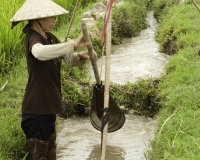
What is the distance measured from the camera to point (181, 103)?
403 cm

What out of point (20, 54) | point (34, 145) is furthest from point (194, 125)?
point (20, 54)

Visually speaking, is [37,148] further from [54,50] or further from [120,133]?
[120,133]

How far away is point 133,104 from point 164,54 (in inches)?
94.2

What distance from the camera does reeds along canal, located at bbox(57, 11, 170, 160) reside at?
13.8ft

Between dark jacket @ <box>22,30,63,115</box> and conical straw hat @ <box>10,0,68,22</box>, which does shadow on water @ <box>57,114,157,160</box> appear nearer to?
dark jacket @ <box>22,30,63,115</box>

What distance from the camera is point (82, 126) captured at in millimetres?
4887

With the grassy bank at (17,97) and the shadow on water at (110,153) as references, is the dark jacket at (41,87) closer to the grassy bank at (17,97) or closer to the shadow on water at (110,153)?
the grassy bank at (17,97)

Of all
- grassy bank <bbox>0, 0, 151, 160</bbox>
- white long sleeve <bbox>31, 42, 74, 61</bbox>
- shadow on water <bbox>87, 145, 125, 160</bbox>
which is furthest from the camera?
shadow on water <bbox>87, 145, 125, 160</bbox>

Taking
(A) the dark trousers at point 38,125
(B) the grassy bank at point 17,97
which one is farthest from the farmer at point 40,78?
(B) the grassy bank at point 17,97

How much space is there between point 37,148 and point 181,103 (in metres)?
1.74

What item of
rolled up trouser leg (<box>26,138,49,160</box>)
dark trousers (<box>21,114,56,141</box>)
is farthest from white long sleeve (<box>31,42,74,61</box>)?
rolled up trouser leg (<box>26,138,49,160</box>)

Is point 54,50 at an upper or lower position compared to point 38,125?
upper

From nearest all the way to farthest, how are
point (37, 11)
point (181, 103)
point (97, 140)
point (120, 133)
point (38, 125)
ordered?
point (37, 11) → point (38, 125) → point (181, 103) → point (97, 140) → point (120, 133)

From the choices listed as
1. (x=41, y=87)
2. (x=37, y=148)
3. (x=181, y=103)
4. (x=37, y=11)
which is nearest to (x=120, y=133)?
(x=181, y=103)
